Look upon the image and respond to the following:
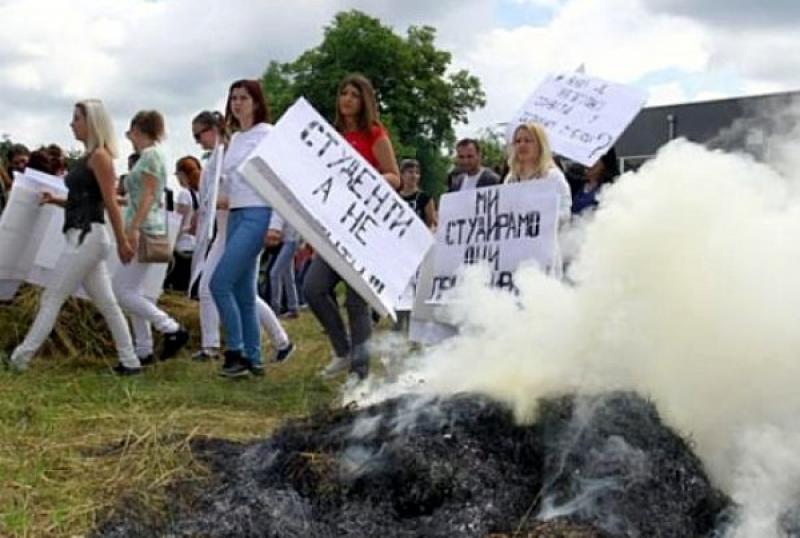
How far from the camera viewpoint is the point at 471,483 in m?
4.18

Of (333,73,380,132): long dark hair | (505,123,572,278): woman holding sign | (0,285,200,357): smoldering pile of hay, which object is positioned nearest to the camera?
(505,123,572,278): woman holding sign

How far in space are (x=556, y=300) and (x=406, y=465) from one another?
3.49ft

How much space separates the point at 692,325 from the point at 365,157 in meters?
3.33

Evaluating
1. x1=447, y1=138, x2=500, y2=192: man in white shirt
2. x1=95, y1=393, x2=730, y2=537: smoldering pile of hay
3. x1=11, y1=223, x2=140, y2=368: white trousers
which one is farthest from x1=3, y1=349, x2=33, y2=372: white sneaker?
x1=95, y1=393, x2=730, y2=537: smoldering pile of hay

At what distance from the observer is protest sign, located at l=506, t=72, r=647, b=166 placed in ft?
26.9

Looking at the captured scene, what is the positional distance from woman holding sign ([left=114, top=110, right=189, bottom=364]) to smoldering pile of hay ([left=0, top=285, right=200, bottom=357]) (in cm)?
59

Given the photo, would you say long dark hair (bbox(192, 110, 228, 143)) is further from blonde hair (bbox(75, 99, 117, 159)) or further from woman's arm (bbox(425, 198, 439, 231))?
woman's arm (bbox(425, 198, 439, 231))

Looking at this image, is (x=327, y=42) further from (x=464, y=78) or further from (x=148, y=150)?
(x=148, y=150)

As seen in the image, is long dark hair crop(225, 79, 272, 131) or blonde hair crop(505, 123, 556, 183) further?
long dark hair crop(225, 79, 272, 131)

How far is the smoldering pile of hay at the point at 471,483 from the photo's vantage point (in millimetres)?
4025

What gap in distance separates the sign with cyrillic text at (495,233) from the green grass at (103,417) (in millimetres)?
1099

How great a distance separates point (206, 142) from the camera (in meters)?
8.98

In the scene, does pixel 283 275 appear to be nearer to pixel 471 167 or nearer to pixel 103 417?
pixel 471 167

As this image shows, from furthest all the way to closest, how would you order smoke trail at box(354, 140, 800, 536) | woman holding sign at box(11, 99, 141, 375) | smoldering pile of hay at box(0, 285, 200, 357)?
smoldering pile of hay at box(0, 285, 200, 357)
woman holding sign at box(11, 99, 141, 375)
smoke trail at box(354, 140, 800, 536)
